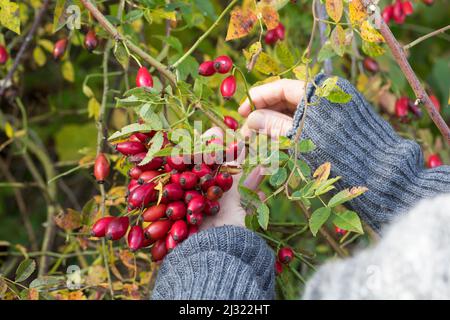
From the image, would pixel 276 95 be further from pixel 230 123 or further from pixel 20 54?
pixel 20 54

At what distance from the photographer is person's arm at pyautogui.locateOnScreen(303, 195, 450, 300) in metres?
0.69

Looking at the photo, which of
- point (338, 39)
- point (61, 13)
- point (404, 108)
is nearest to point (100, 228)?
point (61, 13)

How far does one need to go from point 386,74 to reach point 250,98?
67 centimetres

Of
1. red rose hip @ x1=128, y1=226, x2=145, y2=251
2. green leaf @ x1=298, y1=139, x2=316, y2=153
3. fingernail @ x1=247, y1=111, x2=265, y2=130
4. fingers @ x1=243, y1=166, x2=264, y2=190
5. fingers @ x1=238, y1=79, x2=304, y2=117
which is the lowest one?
red rose hip @ x1=128, y1=226, x2=145, y2=251

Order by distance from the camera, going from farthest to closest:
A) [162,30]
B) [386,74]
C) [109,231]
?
[162,30] → [386,74] → [109,231]

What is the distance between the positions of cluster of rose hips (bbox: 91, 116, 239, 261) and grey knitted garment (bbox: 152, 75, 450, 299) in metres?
0.03

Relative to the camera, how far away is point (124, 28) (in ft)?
4.04

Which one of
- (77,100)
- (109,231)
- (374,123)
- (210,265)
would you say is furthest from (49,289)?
(77,100)

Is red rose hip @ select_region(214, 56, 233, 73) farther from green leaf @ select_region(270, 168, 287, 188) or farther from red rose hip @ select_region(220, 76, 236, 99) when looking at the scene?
green leaf @ select_region(270, 168, 287, 188)

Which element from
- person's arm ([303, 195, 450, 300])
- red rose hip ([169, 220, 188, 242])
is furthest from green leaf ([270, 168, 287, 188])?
person's arm ([303, 195, 450, 300])

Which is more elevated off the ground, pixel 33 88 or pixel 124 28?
pixel 124 28

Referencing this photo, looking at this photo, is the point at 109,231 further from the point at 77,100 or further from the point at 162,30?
the point at 77,100

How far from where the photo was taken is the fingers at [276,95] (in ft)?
3.69

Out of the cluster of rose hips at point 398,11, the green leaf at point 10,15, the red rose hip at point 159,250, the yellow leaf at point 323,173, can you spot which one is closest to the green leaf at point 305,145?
the yellow leaf at point 323,173
